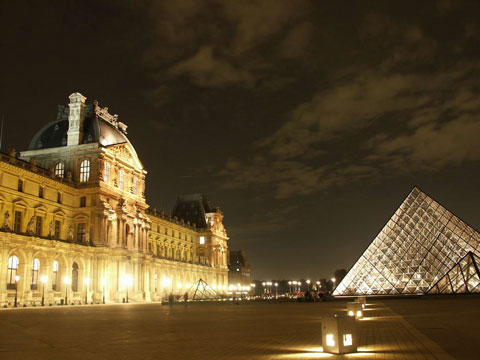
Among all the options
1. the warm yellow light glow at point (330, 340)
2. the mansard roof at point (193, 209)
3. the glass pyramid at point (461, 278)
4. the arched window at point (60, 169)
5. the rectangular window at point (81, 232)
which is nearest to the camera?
the warm yellow light glow at point (330, 340)

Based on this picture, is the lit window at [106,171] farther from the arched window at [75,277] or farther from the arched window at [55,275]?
the arched window at [55,275]

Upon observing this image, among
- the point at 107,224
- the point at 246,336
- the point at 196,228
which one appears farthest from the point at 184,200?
the point at 246,336

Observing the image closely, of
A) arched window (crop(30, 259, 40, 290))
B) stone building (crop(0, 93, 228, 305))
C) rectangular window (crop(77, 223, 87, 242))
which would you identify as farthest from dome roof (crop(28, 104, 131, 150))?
arched window (crop(30, 259, 40, 290))

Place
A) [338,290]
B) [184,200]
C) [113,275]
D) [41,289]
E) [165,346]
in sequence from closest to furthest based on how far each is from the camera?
1. [165,346]
2. [41,289]
3. [113,275]
4. [338,290]
5. [184,200]

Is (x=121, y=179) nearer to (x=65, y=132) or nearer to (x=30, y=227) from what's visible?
(x=65, y=132)

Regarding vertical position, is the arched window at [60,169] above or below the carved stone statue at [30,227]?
above

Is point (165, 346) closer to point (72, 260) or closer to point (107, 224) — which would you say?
point (72, 260)

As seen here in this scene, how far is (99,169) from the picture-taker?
166ft

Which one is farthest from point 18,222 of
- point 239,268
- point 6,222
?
→ point 239,268

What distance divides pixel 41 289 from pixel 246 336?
3334 cm

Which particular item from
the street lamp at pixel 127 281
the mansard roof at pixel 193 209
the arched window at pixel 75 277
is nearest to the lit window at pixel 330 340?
the arched window at pixel 75 277

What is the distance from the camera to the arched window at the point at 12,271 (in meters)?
37.7

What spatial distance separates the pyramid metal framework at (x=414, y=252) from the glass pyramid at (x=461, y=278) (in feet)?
0.32

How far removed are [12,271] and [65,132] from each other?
2099 cm
